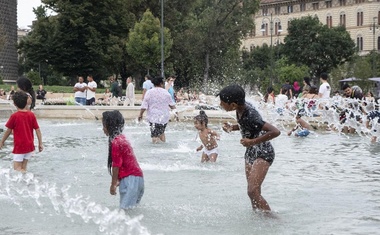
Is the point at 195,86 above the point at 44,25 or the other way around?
the other way around

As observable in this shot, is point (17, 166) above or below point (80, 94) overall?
below

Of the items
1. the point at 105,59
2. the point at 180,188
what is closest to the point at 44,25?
the point at 105,59

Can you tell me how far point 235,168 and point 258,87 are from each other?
7685 centimetres

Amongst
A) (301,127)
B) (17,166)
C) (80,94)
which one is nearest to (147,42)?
(80,94)

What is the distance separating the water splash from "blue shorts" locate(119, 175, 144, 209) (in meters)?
0.13

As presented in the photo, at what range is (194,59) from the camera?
233ft

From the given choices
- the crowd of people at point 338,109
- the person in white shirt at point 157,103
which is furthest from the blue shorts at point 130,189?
the crowd of people at point 338,109

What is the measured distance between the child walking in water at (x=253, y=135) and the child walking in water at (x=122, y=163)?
1035mm

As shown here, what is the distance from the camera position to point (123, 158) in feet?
25.0

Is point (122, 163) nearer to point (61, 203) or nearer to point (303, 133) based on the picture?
point (61, 203)

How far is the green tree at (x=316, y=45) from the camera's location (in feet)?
311

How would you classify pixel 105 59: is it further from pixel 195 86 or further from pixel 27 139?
pixel 27 139

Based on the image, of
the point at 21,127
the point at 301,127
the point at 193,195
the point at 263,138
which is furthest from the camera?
the point at 301,127

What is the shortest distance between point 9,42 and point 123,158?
210ft
